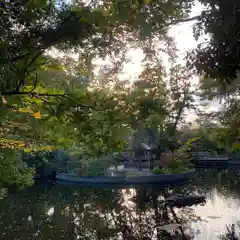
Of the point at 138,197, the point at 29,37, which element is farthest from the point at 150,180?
the point at 29,37

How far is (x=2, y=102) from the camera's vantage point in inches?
74.5

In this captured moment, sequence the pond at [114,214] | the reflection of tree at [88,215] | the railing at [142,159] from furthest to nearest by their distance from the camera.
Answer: the railing at [142,159] → the reflection of tree at [88,215] → the pond at [114,214]

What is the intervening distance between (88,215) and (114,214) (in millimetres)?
1978

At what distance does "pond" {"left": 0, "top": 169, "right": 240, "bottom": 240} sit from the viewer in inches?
659

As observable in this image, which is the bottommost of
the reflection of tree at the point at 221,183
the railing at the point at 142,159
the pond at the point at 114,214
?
the pond at the point at 114,214

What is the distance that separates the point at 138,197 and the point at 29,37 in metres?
26.4

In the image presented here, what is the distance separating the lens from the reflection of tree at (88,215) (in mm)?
16859

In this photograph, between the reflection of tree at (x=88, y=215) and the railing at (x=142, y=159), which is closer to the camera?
the reflection of tree at (x=88, y=215)

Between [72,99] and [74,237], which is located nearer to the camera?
[72,99]

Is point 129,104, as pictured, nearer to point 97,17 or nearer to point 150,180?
point 97,17

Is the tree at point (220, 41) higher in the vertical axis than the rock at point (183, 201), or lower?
higher

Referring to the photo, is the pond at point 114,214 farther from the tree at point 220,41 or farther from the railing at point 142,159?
the tree at point 220,41

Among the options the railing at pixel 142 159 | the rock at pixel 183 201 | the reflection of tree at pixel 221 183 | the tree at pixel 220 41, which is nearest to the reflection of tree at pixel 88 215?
the rock at pixel 183 201

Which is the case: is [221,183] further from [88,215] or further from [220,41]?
[220,41]
